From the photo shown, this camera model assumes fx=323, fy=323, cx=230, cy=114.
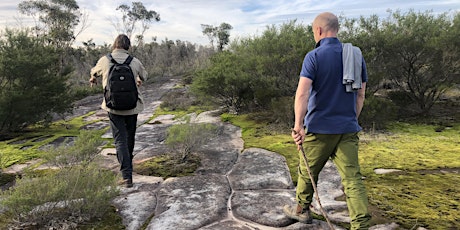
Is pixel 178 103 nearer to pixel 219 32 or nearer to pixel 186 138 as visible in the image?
pixel 186 138

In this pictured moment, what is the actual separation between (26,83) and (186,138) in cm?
433

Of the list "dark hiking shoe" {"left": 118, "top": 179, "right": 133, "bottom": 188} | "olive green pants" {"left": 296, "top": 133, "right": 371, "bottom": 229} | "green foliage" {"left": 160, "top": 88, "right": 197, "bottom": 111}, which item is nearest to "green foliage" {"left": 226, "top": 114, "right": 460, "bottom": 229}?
"olive green pants" {"left": 296, "top": 133, "right": 371, "bottom": 229}

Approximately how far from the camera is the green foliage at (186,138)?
441cm

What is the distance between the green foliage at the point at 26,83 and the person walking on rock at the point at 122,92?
143 inches

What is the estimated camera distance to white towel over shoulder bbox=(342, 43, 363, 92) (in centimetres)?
239

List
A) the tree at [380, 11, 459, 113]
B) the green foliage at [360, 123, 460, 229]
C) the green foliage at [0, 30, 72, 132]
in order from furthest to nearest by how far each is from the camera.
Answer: the tree at [380, 11, 459, 113] → the green foliage at [0, 30, 72, 132] → the green foliage at [360, 123, 460, 229]

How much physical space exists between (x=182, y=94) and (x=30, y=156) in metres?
7.66

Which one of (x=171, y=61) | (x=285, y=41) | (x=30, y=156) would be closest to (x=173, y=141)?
(x=30, y=156)

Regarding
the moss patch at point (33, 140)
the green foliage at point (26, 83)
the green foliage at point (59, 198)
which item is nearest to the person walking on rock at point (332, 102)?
the green foliage at point (59, 198)

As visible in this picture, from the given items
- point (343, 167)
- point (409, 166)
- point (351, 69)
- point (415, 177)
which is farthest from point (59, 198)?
point (409, 166)

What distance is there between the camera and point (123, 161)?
11.8ft

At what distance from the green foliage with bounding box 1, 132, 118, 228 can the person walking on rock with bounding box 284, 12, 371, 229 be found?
1.79 m

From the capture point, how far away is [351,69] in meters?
2.38

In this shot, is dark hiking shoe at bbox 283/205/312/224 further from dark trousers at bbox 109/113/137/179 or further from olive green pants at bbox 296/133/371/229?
dark trousers at bbox 109/113/137/179
